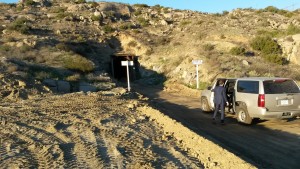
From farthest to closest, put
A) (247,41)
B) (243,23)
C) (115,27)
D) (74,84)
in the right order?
(115,27)
(243,23)
(247,41)
(74,84)

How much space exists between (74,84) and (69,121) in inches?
546

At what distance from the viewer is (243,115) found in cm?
1323

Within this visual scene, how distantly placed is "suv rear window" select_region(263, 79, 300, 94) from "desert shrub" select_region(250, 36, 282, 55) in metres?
23.2

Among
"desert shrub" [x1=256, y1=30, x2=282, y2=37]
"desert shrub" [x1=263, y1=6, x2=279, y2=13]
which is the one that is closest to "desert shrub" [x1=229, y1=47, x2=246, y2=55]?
"desert shrub" [x1=256, y1=30, x2=282, y2=37]

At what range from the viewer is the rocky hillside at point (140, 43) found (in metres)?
29.2

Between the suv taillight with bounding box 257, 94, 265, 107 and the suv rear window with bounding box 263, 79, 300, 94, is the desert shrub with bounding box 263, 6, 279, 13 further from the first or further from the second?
the suv taillight with bounding box 257, 94, 265, 107

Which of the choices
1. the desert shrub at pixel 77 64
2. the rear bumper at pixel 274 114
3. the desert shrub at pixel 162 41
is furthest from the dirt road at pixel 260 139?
the desert shrub at pixel 162 41

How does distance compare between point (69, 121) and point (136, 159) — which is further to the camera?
point (69, 121)

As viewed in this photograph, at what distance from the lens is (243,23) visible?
167 ft

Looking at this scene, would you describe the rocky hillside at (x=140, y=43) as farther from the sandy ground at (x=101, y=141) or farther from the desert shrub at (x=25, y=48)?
the sandy ground at (x=101, y=141)

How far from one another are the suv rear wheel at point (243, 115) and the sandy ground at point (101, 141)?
2970mm

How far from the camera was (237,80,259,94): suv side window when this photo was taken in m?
12.7

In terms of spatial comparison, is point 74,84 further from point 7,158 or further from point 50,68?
point 7,158

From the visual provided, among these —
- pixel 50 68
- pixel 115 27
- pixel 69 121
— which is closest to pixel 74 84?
pixel 50 68
